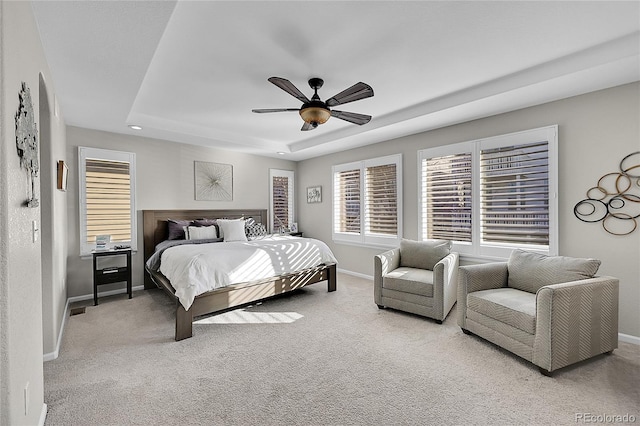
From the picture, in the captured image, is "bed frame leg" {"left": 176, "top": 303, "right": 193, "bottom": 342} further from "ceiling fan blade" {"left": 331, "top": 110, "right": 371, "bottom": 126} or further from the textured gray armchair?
the textured gray armchair

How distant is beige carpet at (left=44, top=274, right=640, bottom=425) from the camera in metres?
1.88

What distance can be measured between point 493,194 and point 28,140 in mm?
4354

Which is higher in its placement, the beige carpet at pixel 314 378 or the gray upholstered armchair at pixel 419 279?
the gray upholstered armchair at pixel 419 279

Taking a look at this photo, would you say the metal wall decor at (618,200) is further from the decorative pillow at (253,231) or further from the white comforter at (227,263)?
the decorative pillow at (253,231)

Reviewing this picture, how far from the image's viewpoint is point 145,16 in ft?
6.08

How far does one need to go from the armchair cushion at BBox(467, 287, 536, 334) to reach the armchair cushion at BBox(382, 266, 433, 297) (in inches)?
20.5

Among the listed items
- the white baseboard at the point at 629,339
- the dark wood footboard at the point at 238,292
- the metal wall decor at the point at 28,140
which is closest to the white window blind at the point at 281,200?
the dark wood footboard at the point at 238,292

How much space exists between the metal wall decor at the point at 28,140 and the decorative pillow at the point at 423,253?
375 centimetres

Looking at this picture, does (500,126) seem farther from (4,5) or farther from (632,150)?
(4,5)

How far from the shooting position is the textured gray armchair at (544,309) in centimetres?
226

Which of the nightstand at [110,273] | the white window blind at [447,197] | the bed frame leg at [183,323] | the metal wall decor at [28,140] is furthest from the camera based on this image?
the white window blind at [447,197]

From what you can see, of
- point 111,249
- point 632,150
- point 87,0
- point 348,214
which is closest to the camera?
point 87,0

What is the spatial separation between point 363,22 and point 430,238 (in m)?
3.26

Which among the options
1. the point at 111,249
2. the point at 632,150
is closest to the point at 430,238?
the point at 632,150
